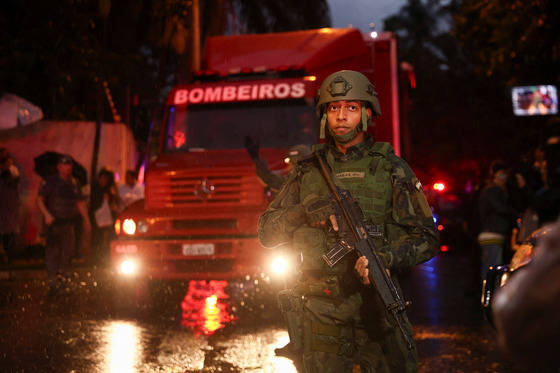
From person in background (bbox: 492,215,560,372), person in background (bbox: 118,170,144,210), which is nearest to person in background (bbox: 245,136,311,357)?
person in background (bbox: 118,170,144,210)

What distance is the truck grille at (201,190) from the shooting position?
909 cm

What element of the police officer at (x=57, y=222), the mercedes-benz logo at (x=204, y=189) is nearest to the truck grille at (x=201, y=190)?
the mercedes-benz logo at (x=204, y=189)

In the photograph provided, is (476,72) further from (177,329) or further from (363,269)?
(363,269)

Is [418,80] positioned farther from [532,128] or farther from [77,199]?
[77,199]

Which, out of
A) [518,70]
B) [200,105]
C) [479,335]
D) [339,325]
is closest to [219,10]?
[518,70]

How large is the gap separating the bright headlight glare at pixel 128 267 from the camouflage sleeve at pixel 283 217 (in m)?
5.44

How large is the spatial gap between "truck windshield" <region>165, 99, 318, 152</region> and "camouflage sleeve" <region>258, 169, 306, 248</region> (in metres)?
5.47

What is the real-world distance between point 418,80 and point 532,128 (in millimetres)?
18784

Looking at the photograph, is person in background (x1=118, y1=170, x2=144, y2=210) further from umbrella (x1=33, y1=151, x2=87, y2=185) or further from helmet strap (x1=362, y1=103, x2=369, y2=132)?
helmet strap (x1=362, y1=103, x2=369, y2=132)

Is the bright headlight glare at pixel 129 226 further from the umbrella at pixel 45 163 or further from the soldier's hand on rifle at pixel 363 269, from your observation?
the umbrella at pixel 45 163

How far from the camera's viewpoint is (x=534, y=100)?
1370cm

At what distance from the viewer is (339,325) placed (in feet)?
11.5

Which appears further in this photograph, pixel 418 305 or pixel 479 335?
pixel 418 305

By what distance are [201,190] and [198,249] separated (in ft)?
2.44
